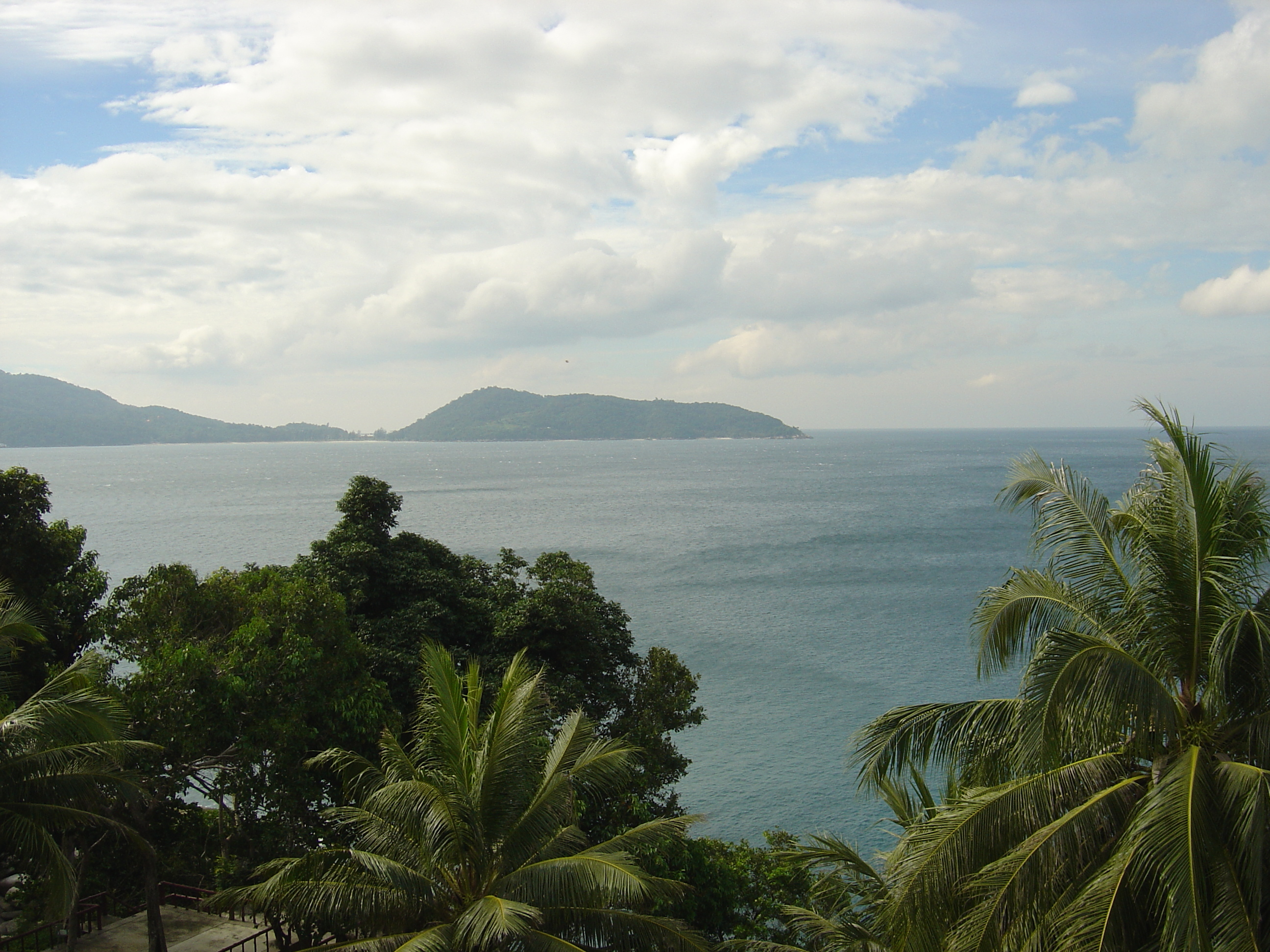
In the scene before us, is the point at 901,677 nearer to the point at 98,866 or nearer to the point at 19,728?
the point at 98,866

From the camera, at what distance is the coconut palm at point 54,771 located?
28.3 ft

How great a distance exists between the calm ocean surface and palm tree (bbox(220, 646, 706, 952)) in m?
6.70

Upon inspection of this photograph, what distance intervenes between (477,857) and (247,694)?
567cm

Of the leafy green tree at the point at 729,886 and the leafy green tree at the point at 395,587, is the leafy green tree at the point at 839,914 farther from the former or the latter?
the leafy green tree at the point at 395,587

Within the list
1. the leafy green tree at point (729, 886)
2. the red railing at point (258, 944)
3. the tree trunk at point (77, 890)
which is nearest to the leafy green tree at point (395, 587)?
the red railing at point (258, 944)

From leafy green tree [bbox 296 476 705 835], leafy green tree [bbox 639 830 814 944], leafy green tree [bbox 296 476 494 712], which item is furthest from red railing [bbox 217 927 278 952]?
leafy green tree [bbox 296 476 705 835]

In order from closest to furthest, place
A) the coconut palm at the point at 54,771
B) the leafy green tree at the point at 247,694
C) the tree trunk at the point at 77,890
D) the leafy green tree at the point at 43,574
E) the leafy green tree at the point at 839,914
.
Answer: the coconut palm at the point at 54,771, the leafy green tree at the point at 839,914, the tree trunk at the point at 77,890, the leafy green tree at the point at 247,694, the leafy green tree at the point at 43,574

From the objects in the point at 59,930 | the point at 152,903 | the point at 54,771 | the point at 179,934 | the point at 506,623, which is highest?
the point at 54,771

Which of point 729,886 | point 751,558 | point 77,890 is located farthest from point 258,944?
point 751,558

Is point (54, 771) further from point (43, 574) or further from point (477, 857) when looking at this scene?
point (43, 574)

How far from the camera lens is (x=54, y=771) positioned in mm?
9039

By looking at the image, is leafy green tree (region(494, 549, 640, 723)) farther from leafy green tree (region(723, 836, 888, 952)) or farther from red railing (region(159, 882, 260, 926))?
leafy green tree (region(723, 836, 888, 952))

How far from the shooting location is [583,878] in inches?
334

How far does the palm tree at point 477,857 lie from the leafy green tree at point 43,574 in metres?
8.73
